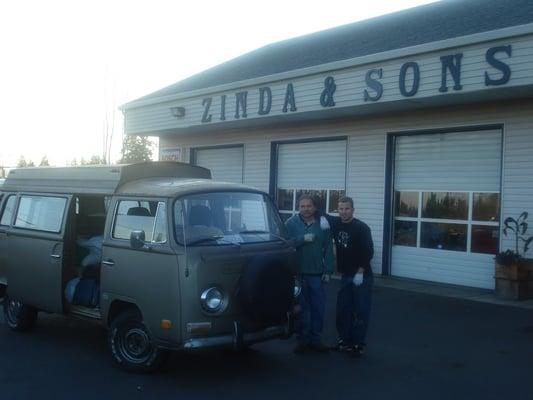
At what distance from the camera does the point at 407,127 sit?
13.2 meters

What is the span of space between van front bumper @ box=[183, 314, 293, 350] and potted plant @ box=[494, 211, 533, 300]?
5933 millimetres

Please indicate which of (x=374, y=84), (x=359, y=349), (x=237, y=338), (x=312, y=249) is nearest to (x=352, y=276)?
(x=312, y=249)

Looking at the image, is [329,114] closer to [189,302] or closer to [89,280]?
[89,280]

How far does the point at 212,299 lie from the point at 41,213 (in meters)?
3.26

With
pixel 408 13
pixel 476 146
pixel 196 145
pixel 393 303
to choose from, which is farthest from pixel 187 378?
pixel 408 13

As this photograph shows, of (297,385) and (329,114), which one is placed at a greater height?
(329,114)

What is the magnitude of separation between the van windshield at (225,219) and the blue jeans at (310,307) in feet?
2.57

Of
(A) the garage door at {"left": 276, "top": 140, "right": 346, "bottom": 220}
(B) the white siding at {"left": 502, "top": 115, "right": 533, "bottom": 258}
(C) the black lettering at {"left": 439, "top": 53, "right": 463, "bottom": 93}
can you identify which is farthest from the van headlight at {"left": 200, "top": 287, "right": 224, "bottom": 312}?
(A) the garage door at {"left": 276, "top": 140, "right": 346, "bottom": 220}

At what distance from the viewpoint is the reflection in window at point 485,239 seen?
12031 millimetres

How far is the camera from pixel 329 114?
549 inches

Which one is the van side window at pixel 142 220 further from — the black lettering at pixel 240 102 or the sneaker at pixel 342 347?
the black lettering at pixel 240 102

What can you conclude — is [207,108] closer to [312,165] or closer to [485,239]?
[312,165]

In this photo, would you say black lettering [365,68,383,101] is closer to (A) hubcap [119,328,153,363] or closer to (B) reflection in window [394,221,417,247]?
(B) reflection in window [394,221,417,247]

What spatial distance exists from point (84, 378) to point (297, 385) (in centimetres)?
217
